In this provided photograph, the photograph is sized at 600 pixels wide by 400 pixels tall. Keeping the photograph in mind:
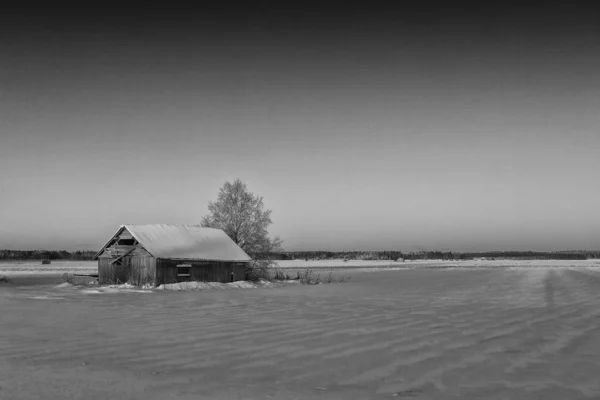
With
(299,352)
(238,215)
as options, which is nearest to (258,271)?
(238,215)

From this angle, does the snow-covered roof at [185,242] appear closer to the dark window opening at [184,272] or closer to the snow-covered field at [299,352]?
the dark window opening at [184,272]

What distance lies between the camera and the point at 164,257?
36625mm

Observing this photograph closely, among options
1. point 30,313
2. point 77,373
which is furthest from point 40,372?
point 30,313

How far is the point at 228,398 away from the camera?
8.66 metres

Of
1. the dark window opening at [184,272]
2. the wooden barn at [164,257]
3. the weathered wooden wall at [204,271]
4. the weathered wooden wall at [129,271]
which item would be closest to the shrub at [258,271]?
the weathered wooden wall at [204,271]

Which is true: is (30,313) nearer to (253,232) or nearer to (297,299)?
(297,299)

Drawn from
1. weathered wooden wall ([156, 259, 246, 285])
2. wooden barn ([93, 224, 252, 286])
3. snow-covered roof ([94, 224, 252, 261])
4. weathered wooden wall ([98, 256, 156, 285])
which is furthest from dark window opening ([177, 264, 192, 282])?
weathered wooden wall ([98, 256, 156, 285])

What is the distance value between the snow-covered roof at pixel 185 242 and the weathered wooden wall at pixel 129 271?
Answer: 92 cm

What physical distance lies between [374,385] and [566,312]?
14847 mm

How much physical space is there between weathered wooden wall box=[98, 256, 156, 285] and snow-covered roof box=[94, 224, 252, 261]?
92 centimetres

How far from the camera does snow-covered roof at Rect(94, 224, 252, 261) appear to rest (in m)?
37.8

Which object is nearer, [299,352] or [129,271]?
[299,352]

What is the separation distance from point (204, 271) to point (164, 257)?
3.54 m

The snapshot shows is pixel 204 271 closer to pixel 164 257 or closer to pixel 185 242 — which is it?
pixel 185 242
